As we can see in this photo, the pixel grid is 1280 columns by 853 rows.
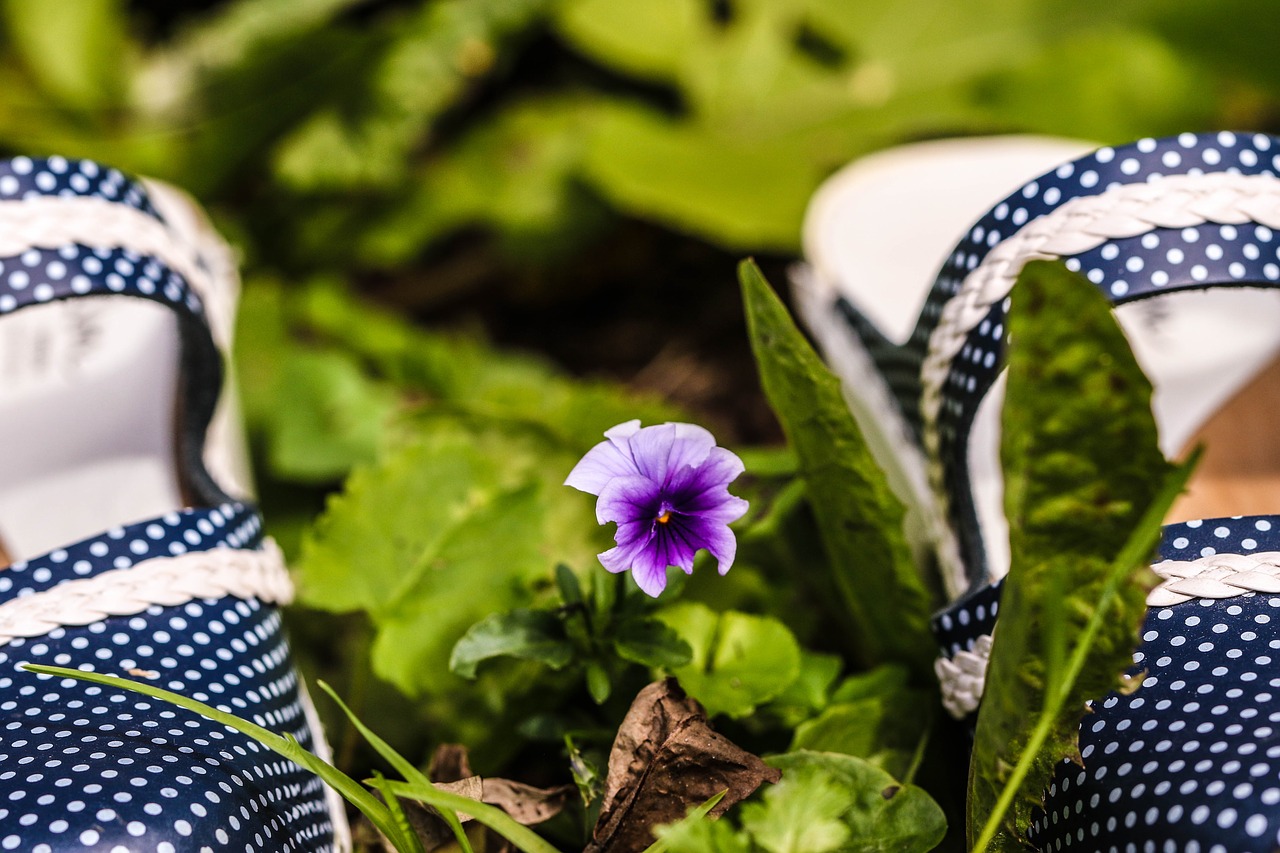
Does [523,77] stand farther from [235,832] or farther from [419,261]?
[235,832]

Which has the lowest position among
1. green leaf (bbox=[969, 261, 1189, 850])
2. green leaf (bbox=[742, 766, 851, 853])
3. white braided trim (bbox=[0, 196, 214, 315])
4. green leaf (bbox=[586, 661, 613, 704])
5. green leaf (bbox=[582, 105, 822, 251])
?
green leaf (bbox=[582, 105, 822, 251])

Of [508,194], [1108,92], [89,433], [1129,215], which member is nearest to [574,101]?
[508,194]

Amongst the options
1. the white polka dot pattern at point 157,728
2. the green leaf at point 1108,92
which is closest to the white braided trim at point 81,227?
the white polka dot pattern at point 157,728

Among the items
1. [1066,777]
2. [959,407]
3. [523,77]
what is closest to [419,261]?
[523,77]

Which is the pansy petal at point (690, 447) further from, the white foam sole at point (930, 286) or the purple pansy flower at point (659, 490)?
the white foam sole at point (930, 286)

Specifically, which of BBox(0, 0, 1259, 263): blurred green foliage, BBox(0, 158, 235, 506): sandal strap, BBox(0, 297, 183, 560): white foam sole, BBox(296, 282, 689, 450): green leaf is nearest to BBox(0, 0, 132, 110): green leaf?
BBox(0, 0, 1259, 263): blurred green foliage

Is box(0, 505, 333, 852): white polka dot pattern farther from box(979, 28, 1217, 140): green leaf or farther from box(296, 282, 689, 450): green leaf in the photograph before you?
box(979, 28, 1217, 140): green leaf

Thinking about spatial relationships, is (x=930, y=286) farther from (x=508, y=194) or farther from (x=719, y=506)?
(x=508, y=194)
